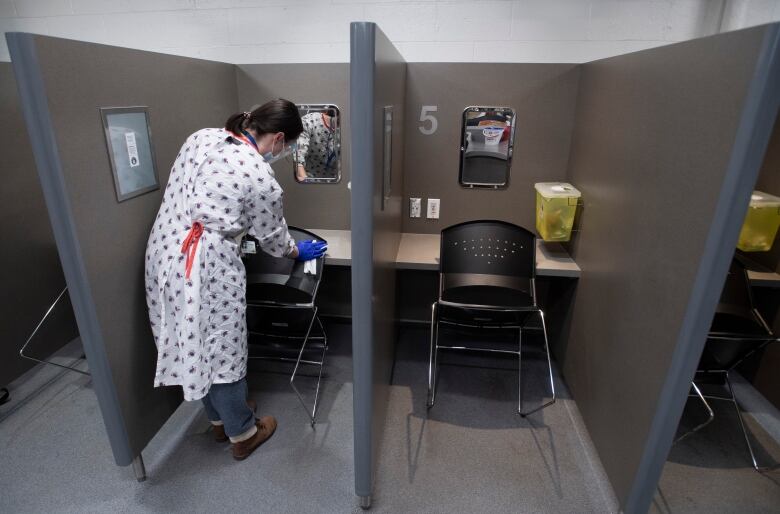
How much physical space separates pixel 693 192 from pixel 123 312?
1.80 m

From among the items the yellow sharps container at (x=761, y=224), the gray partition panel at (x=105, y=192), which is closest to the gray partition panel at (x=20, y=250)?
the gray partition panel at (x=105, y=192)

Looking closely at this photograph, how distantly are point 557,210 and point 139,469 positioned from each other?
80.5 inches

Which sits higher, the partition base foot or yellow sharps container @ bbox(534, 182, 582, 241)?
yellow sharps container @ bbox(534, 182, 582, 241)

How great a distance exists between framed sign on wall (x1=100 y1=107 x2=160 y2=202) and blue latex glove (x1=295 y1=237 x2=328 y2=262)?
611 mm

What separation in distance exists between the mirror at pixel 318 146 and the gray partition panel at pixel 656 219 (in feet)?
4.09

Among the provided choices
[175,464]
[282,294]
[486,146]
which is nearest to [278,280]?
[282,294]

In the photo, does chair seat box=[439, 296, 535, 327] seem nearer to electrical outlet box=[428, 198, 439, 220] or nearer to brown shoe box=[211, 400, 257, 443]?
electrical outlet box=[428, 198, 439, 220]

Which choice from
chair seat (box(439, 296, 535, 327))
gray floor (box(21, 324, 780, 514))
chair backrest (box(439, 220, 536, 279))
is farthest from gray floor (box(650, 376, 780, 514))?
chair backrest (box(439, 220, 536, 279))

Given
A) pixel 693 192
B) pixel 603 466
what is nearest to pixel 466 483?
pixel 603 466

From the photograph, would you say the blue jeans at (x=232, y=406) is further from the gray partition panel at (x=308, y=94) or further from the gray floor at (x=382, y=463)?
the gray partition panel at (x=308, y=94)

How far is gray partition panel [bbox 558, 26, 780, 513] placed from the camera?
1.03 m

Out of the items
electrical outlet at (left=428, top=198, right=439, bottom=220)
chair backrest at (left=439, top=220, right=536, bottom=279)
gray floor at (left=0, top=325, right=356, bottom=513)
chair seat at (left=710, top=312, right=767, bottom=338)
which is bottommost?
gray floor at (left=0, top=325, right=356, bottom=513)

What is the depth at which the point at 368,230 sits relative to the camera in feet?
3.97

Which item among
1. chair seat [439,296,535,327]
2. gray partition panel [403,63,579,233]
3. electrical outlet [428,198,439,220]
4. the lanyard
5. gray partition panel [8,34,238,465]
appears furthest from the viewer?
electrical outlet [428,198,439,220]
